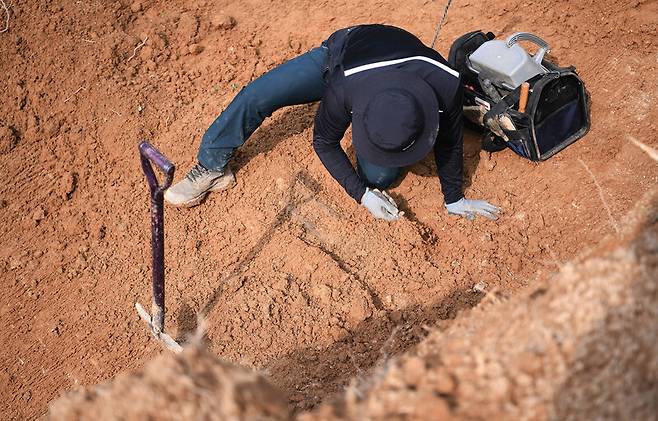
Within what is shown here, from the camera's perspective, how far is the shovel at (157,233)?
105 inches

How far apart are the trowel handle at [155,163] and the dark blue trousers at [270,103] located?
83cm

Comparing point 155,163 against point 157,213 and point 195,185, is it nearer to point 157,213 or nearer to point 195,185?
point 157,213

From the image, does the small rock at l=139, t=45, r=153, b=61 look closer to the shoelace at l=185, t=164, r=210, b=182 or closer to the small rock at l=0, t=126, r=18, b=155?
the small rock at l=0, t=126, r=18, b=155

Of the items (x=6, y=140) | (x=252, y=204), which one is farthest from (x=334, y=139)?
(x=6, y=140)

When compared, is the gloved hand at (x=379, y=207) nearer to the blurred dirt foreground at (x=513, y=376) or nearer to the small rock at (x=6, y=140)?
the blurred dirt foreground at (x=513, y=376)

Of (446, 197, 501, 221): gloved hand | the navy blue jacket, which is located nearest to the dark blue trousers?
the navy blue jacket

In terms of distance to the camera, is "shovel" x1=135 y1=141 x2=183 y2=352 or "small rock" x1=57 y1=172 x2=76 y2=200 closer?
"shovel" x1=135 y1=141 x2=183 y2=352

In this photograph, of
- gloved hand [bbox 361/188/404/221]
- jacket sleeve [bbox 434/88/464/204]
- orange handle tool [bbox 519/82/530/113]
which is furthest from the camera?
gloved hand [bbox 361/188/404/221]

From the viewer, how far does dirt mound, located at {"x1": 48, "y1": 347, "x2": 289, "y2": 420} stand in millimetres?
1549

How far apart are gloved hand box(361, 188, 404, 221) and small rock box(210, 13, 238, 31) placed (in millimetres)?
2155

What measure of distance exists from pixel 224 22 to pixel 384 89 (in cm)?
257

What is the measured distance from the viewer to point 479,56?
3.61 metres

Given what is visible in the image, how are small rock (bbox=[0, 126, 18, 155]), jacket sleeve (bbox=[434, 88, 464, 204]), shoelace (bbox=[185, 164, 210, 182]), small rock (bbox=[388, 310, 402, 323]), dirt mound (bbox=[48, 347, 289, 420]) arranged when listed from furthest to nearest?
small rock (bbox=[0, 126, 18, 155]), shoelace (bbox=[185, 164, 210, 182]), small rock (bbox=[388, 310, 402, 323]), jacket sleeve (bbox=[434, 88, 464, 204]), dirt mound (bbox=[48, 347, 289, 420])

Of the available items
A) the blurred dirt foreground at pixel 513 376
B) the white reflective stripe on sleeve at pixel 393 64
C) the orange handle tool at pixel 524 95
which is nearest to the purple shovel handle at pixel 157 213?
the white reflective stripe on sleeve at pixel 393 64
